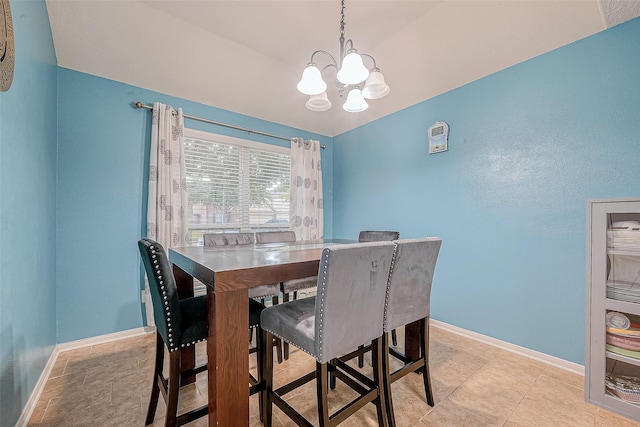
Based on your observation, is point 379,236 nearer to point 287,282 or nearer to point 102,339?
point 287,282

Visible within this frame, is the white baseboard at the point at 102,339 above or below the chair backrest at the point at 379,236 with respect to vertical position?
below

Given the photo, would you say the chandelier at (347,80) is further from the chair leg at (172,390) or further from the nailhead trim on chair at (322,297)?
the chair leg at (172,390)

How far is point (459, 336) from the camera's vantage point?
250 centimetres

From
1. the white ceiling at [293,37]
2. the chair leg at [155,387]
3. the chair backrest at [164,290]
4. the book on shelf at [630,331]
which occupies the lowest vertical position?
the chair leg at [155,387]

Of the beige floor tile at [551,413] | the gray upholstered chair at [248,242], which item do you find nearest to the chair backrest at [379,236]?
the gray upholstered chair at [248,242]

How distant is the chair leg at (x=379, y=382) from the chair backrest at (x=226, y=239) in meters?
1.44

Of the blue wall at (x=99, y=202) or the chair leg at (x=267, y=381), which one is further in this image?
the blue wall at (x=99, y=202)

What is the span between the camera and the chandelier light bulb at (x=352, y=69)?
1.54 meters

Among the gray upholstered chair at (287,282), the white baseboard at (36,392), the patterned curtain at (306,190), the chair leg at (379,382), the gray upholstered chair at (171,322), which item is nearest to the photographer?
the gray upholstered chair at (171,322)

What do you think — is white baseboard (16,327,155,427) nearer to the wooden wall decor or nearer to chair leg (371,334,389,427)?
the wooden wall decor

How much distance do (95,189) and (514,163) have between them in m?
3.71

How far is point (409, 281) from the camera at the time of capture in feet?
4.62

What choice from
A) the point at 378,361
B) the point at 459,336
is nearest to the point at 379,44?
the point at 378,361

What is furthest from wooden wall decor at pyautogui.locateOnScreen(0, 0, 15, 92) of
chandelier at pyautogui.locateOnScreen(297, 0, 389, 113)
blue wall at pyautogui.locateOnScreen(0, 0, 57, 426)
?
chandelier at pyautogui.locateOnScreen(297, 0, 389, 113)
